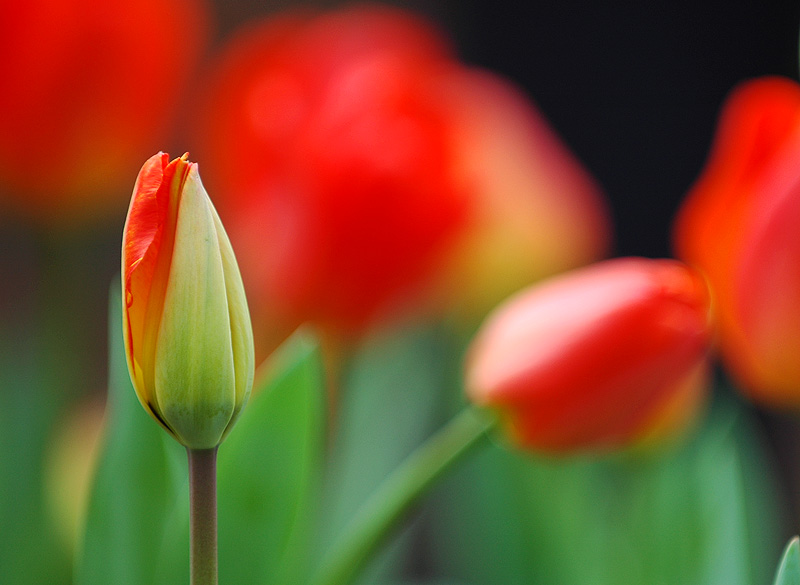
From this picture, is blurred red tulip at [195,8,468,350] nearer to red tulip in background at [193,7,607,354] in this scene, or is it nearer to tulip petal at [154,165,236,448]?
red tulip in background at [193,7,607,354]

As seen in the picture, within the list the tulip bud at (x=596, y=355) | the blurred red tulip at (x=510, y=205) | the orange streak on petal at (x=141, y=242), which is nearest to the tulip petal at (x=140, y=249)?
the orange streak on petal at (x=141, y=242)

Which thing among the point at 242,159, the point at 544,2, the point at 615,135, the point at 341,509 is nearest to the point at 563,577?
the point at 341,509

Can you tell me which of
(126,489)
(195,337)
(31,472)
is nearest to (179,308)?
(195,337)

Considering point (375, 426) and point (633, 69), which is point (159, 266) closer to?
point (375, 426)

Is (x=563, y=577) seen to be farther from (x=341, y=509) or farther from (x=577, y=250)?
(x=577, y=250)

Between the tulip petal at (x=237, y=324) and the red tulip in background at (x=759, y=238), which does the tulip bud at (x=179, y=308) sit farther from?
the red tulip in background at (x=759, y=238)

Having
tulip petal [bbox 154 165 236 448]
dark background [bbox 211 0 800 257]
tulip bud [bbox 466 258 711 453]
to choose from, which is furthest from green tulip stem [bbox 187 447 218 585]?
dark background [bbox 211 0 800 257]
